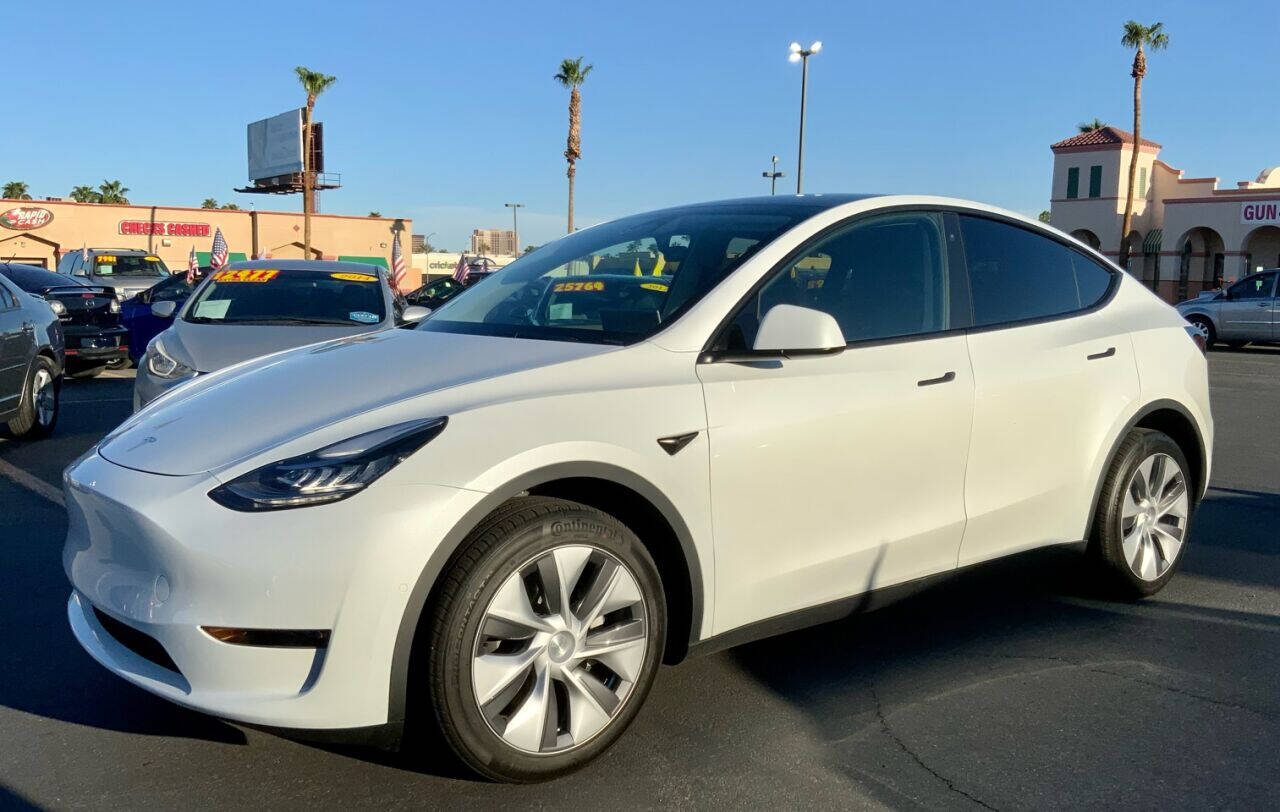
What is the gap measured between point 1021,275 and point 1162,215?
4660 centimetres

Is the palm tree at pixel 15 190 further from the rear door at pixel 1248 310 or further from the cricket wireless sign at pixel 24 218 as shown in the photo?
the rear door at pixel 1248 310

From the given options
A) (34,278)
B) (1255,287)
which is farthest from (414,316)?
(1255,287)

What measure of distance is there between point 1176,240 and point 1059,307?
4309cm

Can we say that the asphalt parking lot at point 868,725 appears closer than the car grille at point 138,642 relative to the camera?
No

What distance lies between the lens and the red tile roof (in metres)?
44.2

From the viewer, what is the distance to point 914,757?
3184 mm

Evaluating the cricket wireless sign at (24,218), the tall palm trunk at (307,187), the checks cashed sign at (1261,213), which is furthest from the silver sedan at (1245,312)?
the cricket wireless sign at (24,218)

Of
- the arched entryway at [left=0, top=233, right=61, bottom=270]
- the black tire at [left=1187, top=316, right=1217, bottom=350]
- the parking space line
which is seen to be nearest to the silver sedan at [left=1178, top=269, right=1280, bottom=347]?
the black tire at [left=1187, top=316, right=1217, bottom=350]

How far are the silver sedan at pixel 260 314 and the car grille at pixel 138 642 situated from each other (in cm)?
422

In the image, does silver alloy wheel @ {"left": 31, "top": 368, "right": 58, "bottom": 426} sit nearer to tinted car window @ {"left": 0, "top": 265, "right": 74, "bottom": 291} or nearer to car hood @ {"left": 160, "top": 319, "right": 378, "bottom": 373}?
car hood @ {"left": 160, "top": 319, "right": 378, "bottom": 373}

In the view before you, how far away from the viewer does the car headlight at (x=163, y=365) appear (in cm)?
703

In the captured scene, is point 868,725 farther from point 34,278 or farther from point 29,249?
point 29,249

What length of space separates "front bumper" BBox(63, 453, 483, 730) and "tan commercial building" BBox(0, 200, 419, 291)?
46.5 metres

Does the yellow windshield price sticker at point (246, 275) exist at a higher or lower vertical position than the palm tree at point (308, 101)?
lower
